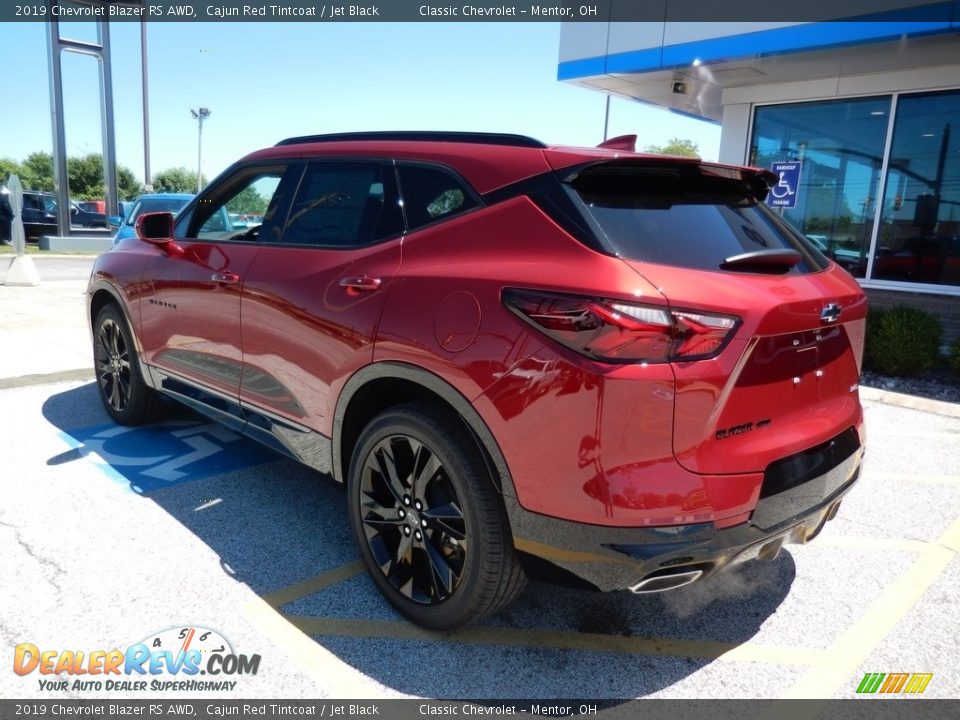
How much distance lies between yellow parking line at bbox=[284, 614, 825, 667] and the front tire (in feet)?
0.31

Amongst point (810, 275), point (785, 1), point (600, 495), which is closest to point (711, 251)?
point (810, 275)

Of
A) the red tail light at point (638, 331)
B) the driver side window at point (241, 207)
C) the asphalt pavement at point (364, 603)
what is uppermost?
the driver side window at point (241, 207)

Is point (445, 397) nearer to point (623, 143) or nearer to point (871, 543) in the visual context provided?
point (623, 143)

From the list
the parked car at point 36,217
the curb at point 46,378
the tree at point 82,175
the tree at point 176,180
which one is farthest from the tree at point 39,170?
the curb at point 46,378

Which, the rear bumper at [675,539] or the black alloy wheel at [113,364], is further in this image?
the black alloy wheel at [113,364]

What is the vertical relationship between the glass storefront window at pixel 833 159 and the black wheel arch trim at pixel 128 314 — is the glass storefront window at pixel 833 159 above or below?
above

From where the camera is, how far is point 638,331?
1992 mm

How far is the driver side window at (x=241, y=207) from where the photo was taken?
11.6 ft

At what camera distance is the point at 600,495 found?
2037 millimetres

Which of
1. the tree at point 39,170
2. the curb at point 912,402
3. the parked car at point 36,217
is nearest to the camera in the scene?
the curb at point 912,402

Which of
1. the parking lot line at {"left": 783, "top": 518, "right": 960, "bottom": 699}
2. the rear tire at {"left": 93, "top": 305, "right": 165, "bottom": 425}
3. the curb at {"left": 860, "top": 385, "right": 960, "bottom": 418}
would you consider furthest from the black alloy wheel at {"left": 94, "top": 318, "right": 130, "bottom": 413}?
the curb at {"left": 860, "top": 385, "right": 960, "bottom": 418}

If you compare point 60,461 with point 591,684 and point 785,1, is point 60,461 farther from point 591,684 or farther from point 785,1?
point 785,1

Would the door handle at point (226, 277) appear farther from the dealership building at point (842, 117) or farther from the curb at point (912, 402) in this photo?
the dealership building at point (842, 117)

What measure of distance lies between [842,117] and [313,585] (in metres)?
9.58
